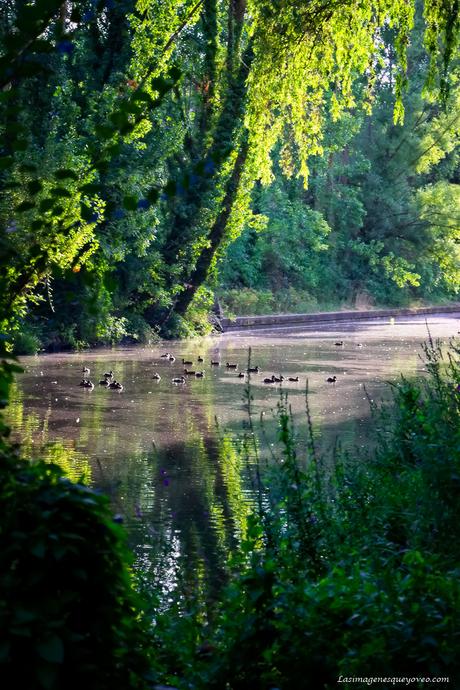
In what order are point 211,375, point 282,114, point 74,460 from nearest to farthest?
point 74,460, point 282,114, point 211,375

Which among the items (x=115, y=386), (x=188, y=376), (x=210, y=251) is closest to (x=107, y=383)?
(x=115, y=386)

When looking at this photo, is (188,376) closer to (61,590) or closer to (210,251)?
(210,251)

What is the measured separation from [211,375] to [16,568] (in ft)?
57.3

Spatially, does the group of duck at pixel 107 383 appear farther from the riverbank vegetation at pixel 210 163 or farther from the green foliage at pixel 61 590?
the green foliage at pixel 61 590

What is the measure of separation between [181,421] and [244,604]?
414 inches

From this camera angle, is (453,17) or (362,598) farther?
(453,17)

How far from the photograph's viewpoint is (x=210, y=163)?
3.62m

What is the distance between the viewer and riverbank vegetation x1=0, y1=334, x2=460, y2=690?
2852 mm

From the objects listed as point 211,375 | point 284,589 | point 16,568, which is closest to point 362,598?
point 284,589

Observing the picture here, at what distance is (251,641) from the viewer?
370 cm

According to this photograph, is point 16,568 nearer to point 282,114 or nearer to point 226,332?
point 282,114

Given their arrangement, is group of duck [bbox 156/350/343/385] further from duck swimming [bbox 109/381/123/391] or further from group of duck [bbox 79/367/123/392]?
duck swimming [bbox 109/381/123/391]

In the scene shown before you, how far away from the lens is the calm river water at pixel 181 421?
812cm

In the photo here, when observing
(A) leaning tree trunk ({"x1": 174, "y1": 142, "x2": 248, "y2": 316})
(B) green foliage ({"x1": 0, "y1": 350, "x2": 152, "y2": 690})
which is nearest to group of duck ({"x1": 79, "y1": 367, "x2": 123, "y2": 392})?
(A) leaning tree trunk ({"x1": 174, "y1": 142, "x2": 248, "y2": 316})
